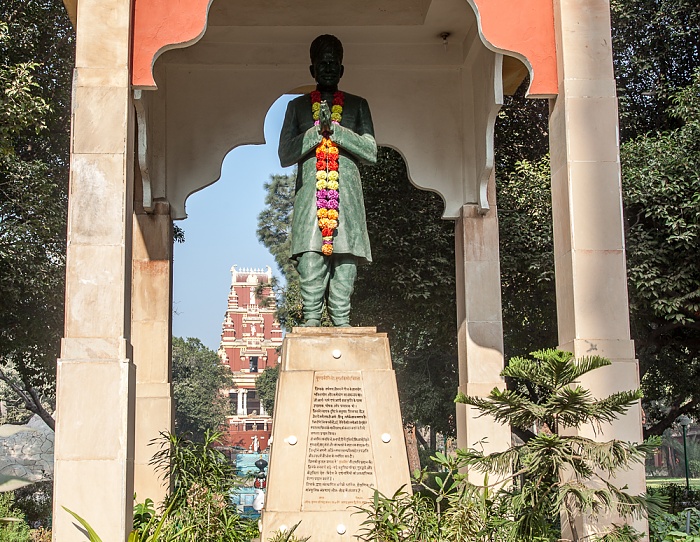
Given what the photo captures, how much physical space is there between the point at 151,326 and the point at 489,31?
5.31m

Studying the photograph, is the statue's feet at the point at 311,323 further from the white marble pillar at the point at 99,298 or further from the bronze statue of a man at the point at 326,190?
the white marble pillar at the point at 99,298

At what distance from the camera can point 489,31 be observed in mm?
8883

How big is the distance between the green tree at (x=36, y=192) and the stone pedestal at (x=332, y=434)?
22.8ft

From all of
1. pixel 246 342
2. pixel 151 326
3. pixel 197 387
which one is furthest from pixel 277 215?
pixel 151 326

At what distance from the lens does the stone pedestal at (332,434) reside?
858 cm

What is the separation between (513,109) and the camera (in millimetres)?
18453

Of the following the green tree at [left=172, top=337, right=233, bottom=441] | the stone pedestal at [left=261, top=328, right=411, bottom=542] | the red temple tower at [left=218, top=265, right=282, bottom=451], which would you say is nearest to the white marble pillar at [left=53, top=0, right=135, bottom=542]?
the stone pedestal at [left=261, top=328, right=411, bottom=542]

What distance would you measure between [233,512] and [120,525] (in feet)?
5.70

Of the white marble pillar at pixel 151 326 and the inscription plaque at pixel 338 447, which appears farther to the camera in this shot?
the white marble pillar at pixel 151 326

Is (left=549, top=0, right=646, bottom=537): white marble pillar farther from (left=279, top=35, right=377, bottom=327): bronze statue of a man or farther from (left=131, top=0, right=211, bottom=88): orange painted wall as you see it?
(left=131, top=0, right=211, bottom=88): orange painted wall

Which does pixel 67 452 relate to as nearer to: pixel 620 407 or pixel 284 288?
pixel 620 407

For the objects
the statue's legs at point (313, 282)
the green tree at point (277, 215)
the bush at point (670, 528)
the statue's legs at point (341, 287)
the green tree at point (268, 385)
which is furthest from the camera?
the green tree at point (268, 385)

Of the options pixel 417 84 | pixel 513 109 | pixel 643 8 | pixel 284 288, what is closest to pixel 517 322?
pixel 513 109

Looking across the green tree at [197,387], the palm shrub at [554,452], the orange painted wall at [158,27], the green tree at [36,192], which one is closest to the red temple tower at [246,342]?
the green tree at [197,387]
